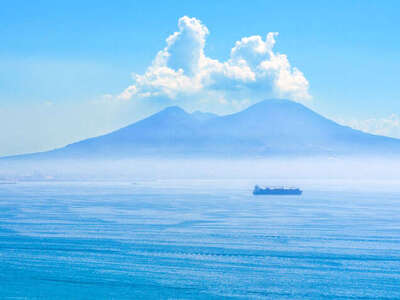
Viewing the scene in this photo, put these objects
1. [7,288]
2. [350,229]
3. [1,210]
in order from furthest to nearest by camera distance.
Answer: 1. [1,210]
2. [350,229]
3. [7,288]

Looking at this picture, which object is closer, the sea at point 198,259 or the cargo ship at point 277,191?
the sea at point 198,259

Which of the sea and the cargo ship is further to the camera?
the cargo ship

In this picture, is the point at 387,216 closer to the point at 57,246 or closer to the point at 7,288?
the point at 57,246

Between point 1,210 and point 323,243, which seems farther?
point 1,210

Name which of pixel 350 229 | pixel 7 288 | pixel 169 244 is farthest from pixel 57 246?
pixel 350 229

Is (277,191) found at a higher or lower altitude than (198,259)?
higher

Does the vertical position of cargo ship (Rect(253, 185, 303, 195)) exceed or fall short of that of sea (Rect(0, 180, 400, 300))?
it exceeds it

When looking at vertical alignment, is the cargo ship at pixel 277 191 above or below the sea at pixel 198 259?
above

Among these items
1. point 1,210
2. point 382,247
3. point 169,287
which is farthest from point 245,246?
point 1,210

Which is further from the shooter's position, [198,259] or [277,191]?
[277,191]

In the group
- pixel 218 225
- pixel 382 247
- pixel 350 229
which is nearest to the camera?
pixel 382 247
